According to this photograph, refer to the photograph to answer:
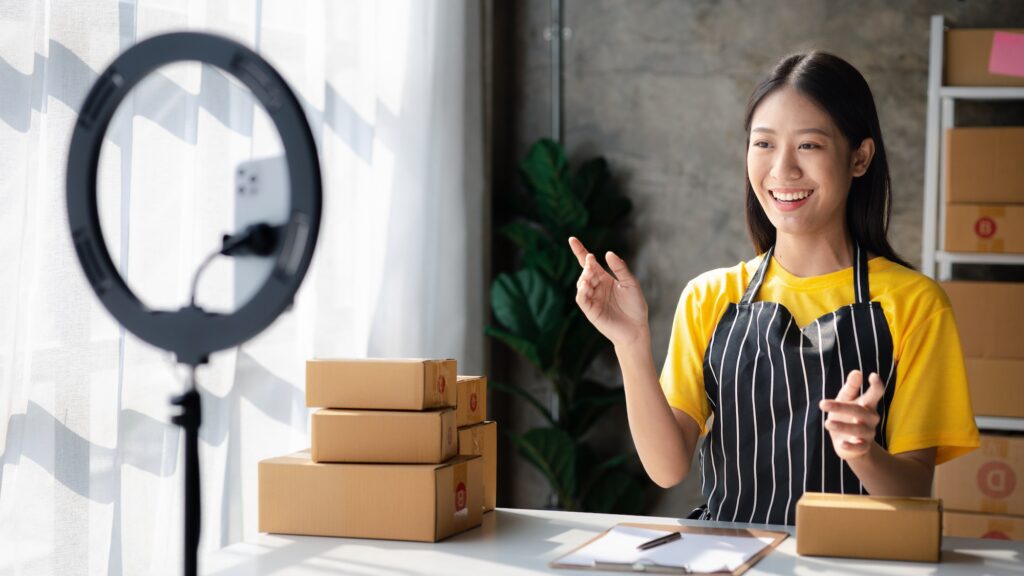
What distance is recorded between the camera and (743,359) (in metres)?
1.78

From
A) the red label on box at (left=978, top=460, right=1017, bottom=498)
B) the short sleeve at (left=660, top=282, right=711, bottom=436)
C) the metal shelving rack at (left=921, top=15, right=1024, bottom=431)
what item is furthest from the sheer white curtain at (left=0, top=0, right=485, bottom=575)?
the red label on box at (left=978, top=460, right=1017, bottom=498)

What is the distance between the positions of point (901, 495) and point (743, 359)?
0.32 meters

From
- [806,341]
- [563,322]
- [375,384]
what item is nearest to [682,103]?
[563,322]

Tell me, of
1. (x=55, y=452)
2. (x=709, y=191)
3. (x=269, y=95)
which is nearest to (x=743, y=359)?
(x=269, y=95)

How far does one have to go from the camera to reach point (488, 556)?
4.77ft

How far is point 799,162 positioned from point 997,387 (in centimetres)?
168

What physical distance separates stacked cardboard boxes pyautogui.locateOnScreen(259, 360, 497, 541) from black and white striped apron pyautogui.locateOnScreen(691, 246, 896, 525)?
17.0 inches

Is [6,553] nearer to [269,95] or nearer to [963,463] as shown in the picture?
[269,95]

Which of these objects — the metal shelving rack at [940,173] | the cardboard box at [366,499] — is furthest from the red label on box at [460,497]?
the metal shelving rack at [940,173]

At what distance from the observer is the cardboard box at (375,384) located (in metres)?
1.59

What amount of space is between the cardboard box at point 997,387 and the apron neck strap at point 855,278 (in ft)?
4.82

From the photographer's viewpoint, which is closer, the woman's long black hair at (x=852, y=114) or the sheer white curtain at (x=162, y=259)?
the woman's long black hair at (x=852, y=114)

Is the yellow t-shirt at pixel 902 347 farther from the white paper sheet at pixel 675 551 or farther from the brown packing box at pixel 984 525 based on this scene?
the brown packing box at pixel 984 525

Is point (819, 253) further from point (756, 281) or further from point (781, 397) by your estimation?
point (781, 397)
